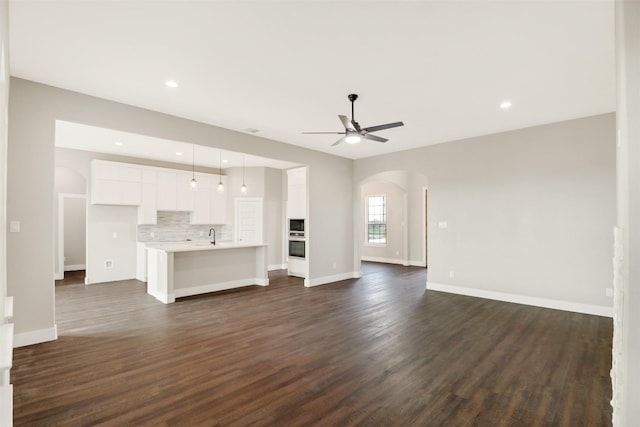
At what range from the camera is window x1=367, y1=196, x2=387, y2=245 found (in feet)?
35.2

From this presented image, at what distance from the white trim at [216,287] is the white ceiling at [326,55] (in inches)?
121

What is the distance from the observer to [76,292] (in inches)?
243

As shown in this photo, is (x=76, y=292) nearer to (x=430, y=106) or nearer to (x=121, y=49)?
(x=121, y=49)

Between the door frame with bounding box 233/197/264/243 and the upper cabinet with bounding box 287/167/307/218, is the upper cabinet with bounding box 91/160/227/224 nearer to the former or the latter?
the door frame with bounding box 233/197/264/243

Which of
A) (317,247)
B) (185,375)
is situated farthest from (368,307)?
(185,375)

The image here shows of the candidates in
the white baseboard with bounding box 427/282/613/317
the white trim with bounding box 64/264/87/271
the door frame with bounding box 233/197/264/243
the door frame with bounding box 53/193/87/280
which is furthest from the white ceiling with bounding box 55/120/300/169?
the white baseboard with bounding box 427/282/613/317

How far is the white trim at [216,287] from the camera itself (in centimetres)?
570

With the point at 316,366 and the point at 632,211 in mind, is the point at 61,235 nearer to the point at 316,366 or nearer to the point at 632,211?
the point at 316,366

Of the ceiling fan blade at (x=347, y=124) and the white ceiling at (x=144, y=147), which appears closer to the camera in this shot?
the ceiling fan blade at (x=347, y=124)

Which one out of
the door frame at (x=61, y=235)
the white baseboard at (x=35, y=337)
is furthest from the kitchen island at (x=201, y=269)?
the door frame at (x=61, y=235)

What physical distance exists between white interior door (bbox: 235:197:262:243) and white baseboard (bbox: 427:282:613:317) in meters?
4.97

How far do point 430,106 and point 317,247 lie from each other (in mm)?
3757

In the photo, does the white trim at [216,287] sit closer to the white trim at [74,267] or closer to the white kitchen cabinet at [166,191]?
the white kitchen cabinet at [166,191]

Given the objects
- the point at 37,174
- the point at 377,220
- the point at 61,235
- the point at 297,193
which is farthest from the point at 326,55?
the point at 377,220
